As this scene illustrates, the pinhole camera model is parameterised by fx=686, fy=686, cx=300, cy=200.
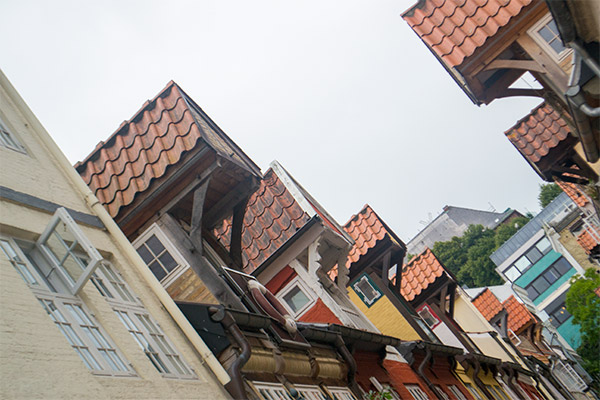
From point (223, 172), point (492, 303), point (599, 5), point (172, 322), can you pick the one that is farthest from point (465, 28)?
point (492, 303)

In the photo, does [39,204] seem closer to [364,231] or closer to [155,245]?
[155,245]

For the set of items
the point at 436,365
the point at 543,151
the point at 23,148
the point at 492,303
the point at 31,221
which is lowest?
the point at 492,303

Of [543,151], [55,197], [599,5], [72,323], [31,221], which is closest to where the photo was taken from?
[72,323]

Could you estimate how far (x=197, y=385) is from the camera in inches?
314

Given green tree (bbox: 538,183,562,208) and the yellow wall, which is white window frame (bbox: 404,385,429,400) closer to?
the yellow wall

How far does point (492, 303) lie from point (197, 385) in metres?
36.6

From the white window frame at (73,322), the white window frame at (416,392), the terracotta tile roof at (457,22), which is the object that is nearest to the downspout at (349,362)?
the white window frame at (416,392)

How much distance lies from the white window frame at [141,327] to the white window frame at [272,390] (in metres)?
1.13

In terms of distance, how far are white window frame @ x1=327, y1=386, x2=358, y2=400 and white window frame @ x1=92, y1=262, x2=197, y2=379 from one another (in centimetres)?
373

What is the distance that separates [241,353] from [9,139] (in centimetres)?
400

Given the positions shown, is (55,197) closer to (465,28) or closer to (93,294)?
(93,294)

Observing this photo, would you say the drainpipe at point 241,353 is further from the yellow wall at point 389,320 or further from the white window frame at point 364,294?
the white window frame at point 364,294

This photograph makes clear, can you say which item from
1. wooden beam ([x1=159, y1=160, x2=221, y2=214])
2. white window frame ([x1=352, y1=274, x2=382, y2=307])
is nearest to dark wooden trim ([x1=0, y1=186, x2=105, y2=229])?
wooden beam ([x1=159, y1=160, x2=221, y2=214])

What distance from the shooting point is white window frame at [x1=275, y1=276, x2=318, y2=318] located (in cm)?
1559
